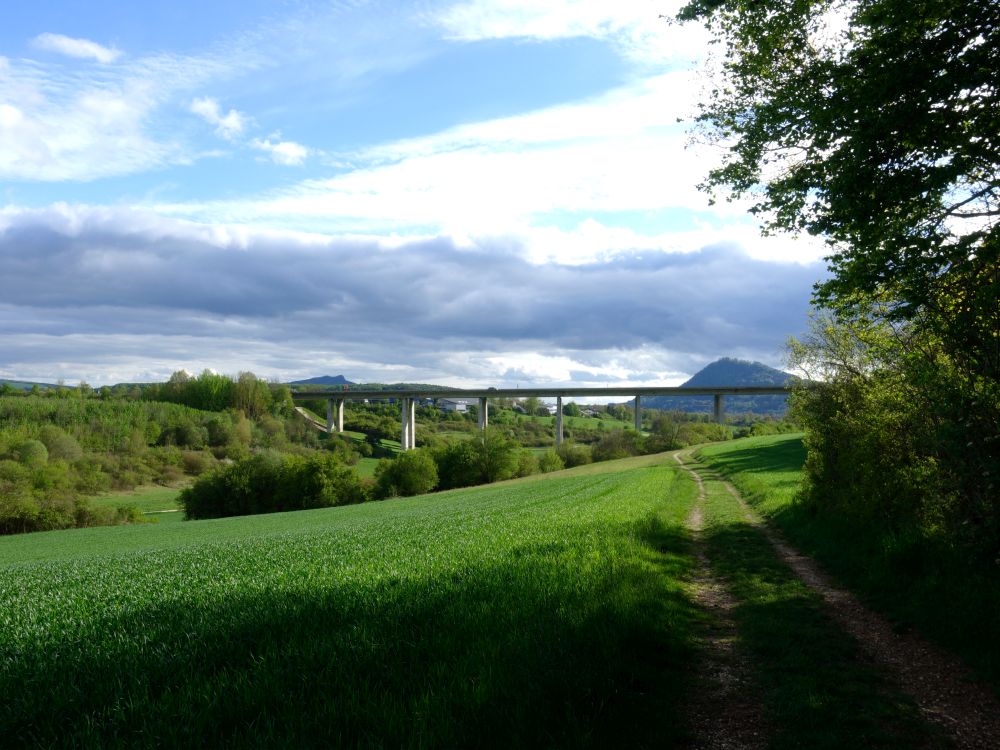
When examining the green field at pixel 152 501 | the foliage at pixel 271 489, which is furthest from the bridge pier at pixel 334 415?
the foliage at pixel 271 489

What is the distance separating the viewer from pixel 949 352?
1073cm

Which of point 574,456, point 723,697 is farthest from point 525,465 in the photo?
point 723,697

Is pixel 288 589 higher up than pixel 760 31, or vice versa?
pixel 760 31

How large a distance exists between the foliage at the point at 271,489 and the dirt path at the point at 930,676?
2848 inches

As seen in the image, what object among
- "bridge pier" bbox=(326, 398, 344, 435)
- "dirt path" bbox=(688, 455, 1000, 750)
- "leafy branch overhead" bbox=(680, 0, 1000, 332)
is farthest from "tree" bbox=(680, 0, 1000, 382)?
"bridge pier" bbox=(326, 398, 344, 435)

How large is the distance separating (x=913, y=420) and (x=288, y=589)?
12308mm

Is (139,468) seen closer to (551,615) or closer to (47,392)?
(47,392)

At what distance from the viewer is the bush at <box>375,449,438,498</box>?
80.8 m

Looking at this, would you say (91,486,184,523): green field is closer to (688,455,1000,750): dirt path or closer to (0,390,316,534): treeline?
(0,390,316,534): treeline

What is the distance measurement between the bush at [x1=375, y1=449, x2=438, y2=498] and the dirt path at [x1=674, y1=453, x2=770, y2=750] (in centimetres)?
7246

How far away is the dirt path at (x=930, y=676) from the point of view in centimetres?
594

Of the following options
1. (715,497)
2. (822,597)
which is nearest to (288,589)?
(822,597)

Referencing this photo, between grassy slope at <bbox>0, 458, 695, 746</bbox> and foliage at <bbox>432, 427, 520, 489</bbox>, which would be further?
foliage at <bbox>432, 427, 520, 489</bbox>

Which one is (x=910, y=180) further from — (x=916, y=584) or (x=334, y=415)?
(x=334, y=415)
